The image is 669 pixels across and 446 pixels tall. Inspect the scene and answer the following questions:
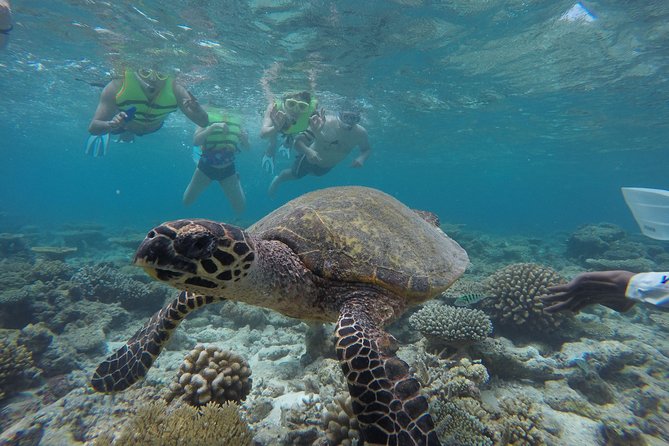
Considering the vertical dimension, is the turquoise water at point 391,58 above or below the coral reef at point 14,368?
Answer: above

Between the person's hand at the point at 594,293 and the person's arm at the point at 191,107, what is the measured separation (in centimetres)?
1166

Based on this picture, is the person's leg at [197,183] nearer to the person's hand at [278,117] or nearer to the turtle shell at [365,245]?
the person's hand at [278,117]

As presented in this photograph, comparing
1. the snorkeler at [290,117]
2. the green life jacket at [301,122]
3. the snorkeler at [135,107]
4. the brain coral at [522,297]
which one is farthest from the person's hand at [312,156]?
the brain coral at [522,297]

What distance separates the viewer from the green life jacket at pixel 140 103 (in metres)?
10.3

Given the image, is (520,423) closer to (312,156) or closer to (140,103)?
(140,103)

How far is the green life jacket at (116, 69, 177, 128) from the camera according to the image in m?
10.3

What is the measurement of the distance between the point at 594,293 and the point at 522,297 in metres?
2.73

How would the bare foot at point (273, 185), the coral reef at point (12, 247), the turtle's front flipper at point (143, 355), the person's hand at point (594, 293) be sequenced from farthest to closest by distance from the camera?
1. the bare foot at point (273, 185)
2. the coral reef at point (12, 247)
3. the turtle's front flipper at point (143, 355)
4. the person's hand at point (594, 293)

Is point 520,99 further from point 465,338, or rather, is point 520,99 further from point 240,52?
point 465,338

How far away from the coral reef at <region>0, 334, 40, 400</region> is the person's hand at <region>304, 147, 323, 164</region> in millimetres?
11835

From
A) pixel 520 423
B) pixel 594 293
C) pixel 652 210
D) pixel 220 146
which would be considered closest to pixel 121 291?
pixel 220 146

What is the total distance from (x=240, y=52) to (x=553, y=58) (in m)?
16.1

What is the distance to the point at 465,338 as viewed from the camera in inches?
167

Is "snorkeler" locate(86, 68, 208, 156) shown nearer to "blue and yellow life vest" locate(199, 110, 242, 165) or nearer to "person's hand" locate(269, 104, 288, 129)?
"blue and yellow life vest" locate(199, 110, 242, 165)
